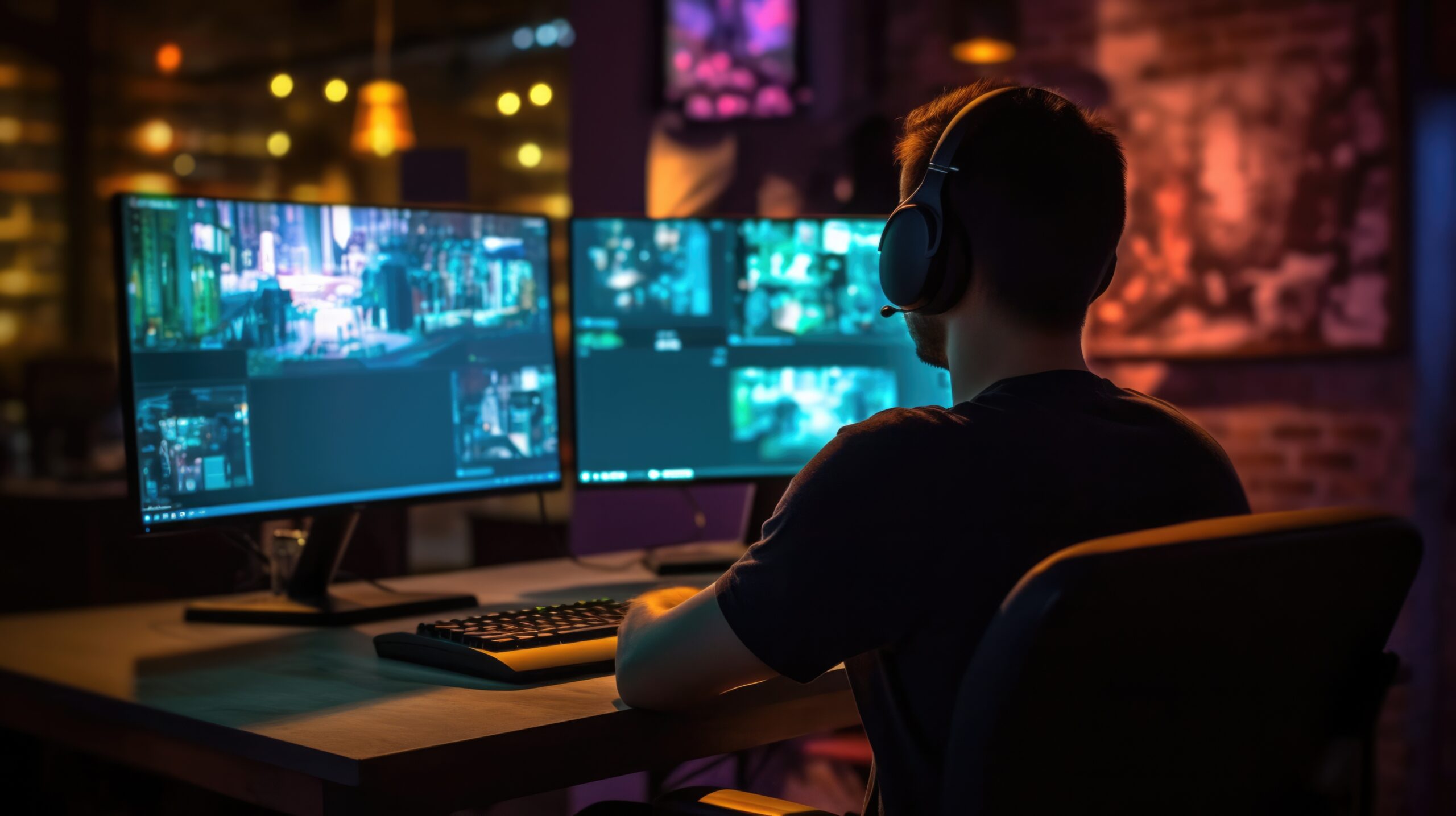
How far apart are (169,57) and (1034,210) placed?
29.4ft

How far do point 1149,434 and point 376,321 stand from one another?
1058 millimetres

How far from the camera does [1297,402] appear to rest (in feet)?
10.6

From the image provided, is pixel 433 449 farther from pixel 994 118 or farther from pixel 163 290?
pixel 994 118

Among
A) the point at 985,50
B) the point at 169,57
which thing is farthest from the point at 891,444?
the point at 169,57

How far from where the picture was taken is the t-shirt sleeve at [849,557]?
3.26 ft

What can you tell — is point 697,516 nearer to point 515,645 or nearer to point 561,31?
point 515,645

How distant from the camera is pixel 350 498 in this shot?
173 cm

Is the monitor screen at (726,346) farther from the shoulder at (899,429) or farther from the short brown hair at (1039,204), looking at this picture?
the shoulder at (899,429)

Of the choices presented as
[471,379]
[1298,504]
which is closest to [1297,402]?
[1298,504]

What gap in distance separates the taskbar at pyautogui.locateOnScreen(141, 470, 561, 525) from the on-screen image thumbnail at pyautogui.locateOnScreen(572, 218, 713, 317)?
0.28m

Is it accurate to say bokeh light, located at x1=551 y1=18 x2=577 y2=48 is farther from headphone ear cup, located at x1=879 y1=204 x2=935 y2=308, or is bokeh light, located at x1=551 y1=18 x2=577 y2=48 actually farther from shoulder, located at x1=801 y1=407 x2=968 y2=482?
shoulder, located at x1=801 y1=407 x2=968 y2=482

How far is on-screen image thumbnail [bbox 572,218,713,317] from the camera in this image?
203 centimetres

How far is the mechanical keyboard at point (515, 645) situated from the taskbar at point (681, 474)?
525 mm

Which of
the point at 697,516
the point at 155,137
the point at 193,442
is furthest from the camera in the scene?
the point at 155,137
